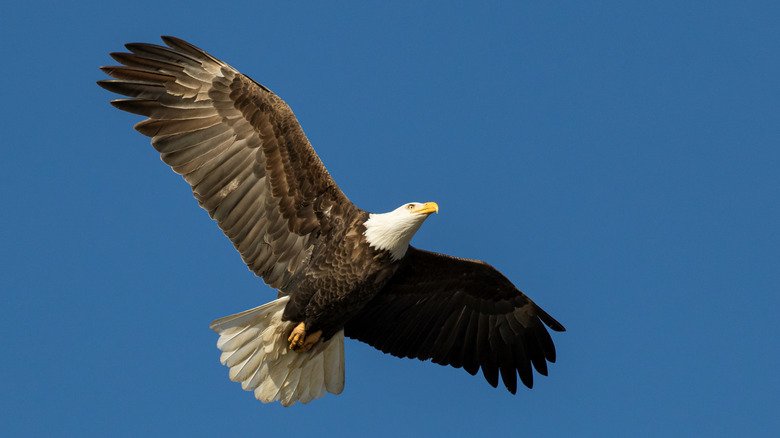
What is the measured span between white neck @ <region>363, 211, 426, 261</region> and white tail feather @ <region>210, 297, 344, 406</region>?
3.50 ft

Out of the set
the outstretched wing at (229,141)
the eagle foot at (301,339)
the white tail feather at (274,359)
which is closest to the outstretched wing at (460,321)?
the white tail feather at (274,359)

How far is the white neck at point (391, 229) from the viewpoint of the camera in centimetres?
891

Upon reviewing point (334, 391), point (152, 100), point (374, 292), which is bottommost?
point (334, 391)

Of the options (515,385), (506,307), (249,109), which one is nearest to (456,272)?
(506,307)

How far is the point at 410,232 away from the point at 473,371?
2.03 metres

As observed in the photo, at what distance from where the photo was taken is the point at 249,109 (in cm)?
901

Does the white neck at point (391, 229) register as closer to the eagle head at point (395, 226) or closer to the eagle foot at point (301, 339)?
the eagle head at point (395, 226)

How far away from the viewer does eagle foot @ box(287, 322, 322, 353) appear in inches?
368

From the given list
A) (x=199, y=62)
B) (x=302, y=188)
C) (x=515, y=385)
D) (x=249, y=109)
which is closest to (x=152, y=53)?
(x=199, y=62)

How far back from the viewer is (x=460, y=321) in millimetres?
10180

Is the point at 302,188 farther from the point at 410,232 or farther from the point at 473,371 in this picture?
the point at 473,371

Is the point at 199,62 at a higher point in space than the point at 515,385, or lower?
higher

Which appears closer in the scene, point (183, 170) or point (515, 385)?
point (183, 170)

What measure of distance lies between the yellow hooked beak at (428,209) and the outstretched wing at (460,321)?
86 cm
